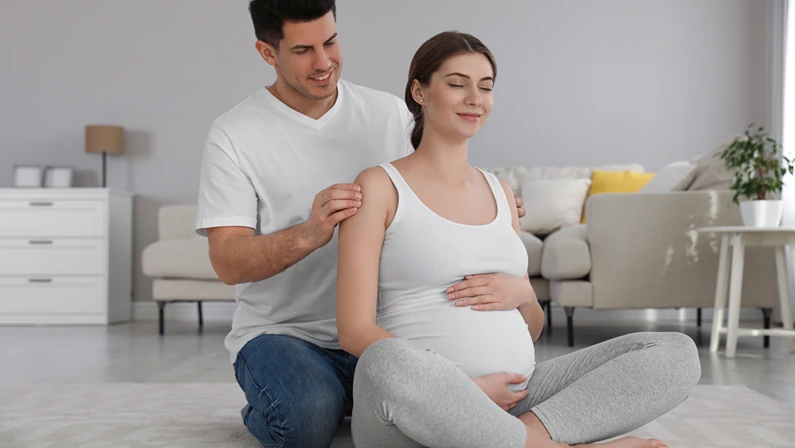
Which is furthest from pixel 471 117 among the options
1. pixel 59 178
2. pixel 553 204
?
pixel 59 178

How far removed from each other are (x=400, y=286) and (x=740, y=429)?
1.03 metres

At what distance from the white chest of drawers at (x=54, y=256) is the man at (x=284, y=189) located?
147 inches

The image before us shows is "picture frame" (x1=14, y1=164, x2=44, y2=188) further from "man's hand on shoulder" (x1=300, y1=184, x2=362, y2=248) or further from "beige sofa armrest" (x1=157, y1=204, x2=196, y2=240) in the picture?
"man's hand on shoulder" (x1=300, y1=184, x2=362, y2=248)

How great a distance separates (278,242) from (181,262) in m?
3.11

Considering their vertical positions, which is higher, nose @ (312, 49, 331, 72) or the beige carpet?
nose @ (312, 49, 331, 72)

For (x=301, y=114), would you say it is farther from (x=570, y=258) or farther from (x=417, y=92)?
(x=570, y=258)

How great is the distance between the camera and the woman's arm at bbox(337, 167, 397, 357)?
4.64 ft

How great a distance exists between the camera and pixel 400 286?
1.50 metres

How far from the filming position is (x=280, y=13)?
5.96 feet

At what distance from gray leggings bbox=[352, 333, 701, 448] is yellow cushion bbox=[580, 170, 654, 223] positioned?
3315mm

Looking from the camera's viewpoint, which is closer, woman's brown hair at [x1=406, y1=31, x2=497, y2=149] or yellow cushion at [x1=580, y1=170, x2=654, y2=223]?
woman's brown hair at [x1=406, y1=31, x2=497, y2=149]

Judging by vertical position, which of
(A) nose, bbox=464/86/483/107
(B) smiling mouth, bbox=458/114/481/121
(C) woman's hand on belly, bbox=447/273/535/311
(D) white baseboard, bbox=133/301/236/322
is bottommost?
(D) white baseboard, bbox=133/301/236/322

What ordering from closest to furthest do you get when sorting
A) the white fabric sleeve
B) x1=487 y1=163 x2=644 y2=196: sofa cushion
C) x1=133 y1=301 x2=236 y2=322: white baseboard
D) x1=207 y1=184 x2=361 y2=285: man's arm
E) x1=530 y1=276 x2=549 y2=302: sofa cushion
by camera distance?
x1=207 y1=184 x2=361 y2=285: man's arm → the white fabric sleeve → x1=530 y1=276 x2=549 y2=302: sofa cushion → x1=487 y1=163 x2=644 y2=196: sofa cushion → x1=133 y1=301 x2=236 y2=322: white baseboard

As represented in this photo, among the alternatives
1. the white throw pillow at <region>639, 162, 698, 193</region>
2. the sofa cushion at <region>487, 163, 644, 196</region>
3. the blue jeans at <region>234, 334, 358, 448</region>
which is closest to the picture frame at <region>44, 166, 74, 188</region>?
the sofa cushion at <region>487, 163, 644, 196</region>
